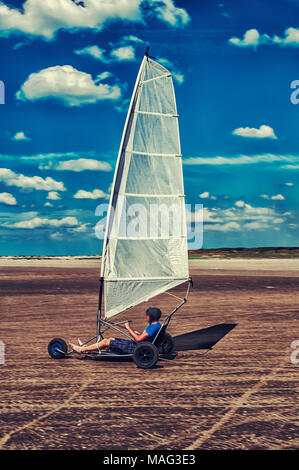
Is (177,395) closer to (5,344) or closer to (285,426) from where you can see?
(285,426)

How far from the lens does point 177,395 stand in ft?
29.9

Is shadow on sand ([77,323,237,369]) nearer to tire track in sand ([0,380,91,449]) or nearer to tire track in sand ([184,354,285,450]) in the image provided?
tire track in sand ([0,380,91,449])

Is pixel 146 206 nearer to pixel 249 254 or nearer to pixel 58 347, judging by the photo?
pixel 58 347

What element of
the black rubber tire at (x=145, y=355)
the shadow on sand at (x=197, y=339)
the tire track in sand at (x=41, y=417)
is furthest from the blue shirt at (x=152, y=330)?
the tire track in sand at (x=41, y=417)

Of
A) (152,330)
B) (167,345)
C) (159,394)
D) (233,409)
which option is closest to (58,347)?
(152,330)

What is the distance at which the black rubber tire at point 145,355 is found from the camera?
1088 centimetres

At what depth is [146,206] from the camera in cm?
1255

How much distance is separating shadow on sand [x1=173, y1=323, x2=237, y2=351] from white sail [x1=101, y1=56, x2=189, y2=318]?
231cm

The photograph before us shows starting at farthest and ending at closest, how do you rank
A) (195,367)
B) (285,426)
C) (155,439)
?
(195,367) → (285,426) → (155,439)

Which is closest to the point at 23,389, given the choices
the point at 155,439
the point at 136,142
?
the point at 155,439

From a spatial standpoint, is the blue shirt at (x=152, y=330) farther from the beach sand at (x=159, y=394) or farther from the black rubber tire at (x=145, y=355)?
the beach sand at (x=159, y=394)

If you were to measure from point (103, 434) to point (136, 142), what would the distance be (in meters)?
7.52

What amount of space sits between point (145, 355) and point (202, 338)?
422 centimetres

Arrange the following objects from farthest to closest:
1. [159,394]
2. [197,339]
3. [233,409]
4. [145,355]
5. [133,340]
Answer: [197,339] → [133,340] → [145,355] → [159,394] → [233,409]
